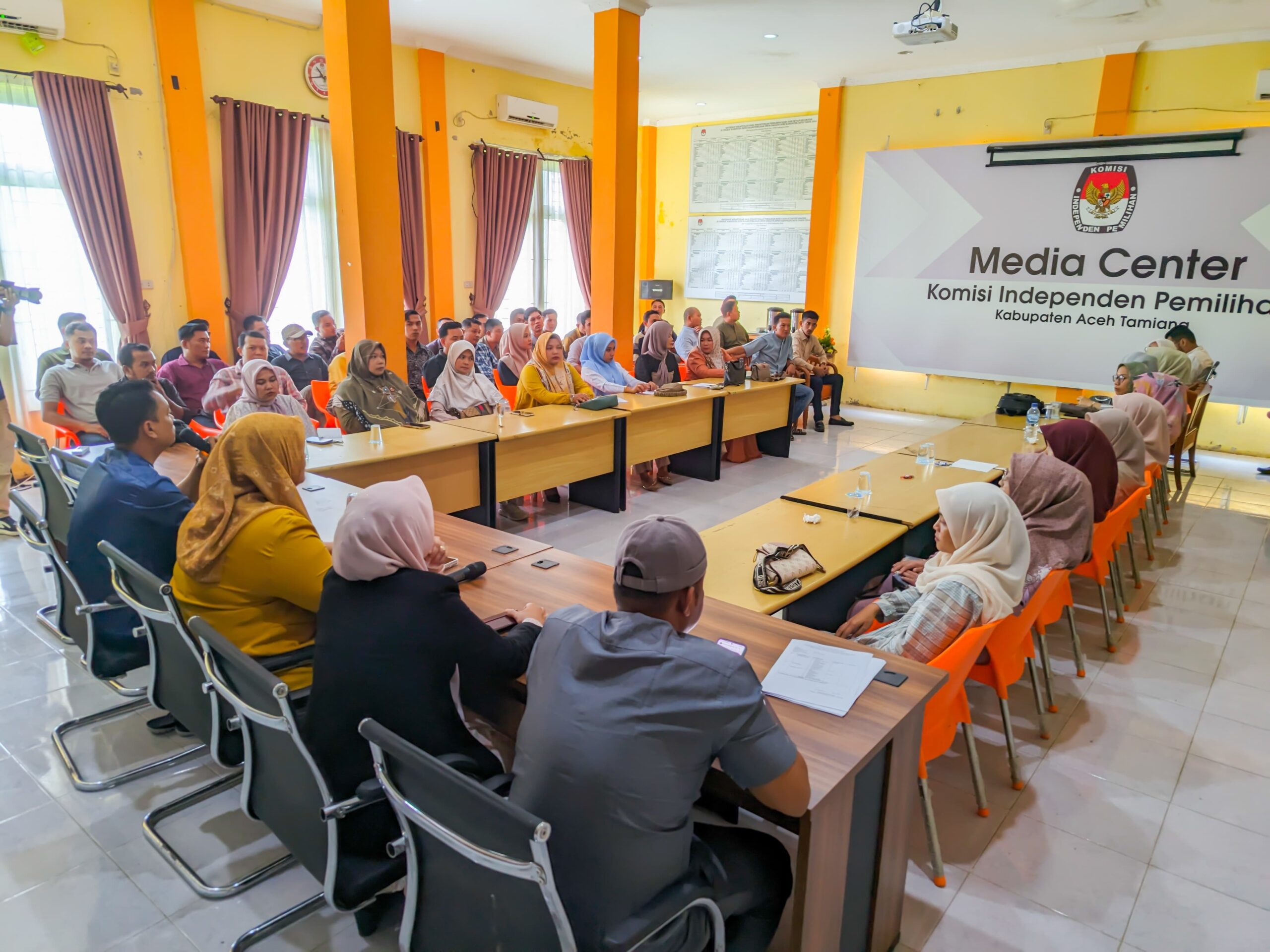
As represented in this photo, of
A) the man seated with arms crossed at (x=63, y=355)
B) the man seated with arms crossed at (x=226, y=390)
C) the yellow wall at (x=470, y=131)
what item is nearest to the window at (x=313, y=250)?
the yellow wall at (x=470, y=131)

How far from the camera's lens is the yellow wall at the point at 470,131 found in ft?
27.7

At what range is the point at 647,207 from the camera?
1172cm

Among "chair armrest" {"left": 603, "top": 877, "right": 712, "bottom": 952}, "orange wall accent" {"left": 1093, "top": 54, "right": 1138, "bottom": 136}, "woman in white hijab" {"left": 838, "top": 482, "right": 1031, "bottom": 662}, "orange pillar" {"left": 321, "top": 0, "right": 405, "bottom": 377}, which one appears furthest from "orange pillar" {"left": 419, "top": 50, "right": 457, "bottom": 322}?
"chair armrest" {"left": 603, "top": 877, "right": 712, "bottom": 952}

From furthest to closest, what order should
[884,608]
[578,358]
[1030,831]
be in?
[578,358], [884,608], [1030,831]

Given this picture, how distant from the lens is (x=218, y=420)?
16.0 ft

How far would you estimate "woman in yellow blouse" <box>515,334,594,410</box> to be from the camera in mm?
5605

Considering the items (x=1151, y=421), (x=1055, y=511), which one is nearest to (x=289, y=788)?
(x=1055, y=511)

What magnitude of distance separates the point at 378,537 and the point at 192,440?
2595 millimetres

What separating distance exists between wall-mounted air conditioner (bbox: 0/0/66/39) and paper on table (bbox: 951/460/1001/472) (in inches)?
265

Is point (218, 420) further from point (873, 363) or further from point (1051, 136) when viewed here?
point (1051, 136)

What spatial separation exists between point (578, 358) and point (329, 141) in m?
3.31

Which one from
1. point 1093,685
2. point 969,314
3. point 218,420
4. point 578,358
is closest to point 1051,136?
point 969,314

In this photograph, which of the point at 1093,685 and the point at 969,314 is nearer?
the point at 1093,685

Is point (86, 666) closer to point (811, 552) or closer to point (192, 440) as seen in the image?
point (192, 440)
